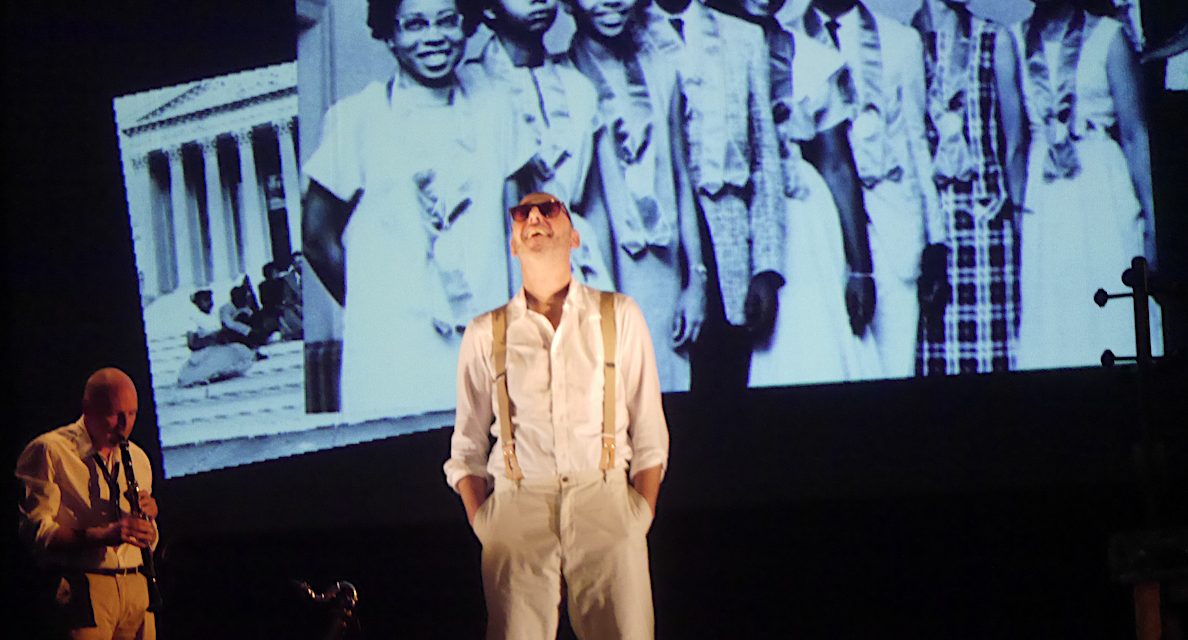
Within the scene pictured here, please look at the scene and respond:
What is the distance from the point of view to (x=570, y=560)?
2.03 meters

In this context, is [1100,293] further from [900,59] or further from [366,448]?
[366,448]

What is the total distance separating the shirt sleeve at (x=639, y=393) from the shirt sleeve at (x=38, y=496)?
1560 millimetres

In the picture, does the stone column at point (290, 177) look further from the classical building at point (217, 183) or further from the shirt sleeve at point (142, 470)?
the shirt sleeve at point (142, 470)

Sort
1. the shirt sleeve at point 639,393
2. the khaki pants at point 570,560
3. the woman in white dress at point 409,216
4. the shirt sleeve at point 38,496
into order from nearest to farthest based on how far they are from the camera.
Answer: the khaki pants at point 570,560
the shirt sleeve at point 639,393
the shirt sleeve at point 38,496
the woman in white dress at point 409,216

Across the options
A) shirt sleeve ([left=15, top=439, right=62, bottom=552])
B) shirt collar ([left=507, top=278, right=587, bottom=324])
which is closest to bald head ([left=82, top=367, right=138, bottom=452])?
shirt sleeve ([left=15, top=439, right=62, bottom=552])

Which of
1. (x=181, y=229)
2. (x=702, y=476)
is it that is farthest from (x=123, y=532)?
(x=702, y=476)

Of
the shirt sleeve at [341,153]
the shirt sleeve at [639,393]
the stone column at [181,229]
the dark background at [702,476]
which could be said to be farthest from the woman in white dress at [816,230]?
the stone column at [181,229]

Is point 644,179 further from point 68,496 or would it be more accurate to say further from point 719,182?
point 68,496

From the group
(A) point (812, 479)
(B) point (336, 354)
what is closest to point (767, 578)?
(A) point (812, 479)

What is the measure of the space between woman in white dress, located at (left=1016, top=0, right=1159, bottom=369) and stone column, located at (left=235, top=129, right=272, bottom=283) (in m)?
2.65

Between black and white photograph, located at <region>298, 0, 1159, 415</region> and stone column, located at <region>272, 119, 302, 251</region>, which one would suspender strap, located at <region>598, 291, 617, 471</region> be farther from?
stone column, located at <region>272, 119, 302, 251</region>

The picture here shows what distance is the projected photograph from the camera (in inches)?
129

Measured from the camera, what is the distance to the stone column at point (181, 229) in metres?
3.36

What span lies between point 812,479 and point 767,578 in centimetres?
39
